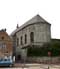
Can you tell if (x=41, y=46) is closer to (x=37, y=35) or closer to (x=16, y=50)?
(x=37, y=35)

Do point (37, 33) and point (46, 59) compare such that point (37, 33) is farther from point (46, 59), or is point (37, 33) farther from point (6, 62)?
point (6, 62)

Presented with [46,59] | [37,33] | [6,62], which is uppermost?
[37,33]

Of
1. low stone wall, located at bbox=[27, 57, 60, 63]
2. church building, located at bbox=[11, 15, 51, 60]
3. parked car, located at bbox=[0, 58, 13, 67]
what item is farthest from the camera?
church building, located at bbox=[11, 15, 51, 60]

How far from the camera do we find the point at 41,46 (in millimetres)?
57656

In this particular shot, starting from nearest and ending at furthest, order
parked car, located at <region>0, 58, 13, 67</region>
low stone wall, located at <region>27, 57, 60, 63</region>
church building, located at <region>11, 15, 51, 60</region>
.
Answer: parked car, located at <region>0, 58, 13, 67</region> → low stone wall, located at <region>27, 57, 60, 63</region> → church building, located at <region>11, 15, 51, 60</region>

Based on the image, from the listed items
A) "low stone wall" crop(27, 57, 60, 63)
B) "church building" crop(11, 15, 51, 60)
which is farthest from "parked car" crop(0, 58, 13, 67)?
"church building" crop(11, 15, 51, 60)

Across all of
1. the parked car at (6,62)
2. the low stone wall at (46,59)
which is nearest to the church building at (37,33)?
the low stone wall at (46,59)

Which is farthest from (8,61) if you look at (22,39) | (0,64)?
(22,39)

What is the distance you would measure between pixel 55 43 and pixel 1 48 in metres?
13.6

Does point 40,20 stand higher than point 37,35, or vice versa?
point 40,20

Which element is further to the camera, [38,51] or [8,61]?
[38,51]

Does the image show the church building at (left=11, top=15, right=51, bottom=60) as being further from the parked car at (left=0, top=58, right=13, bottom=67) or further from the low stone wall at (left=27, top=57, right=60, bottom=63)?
the parked car at (left=0, top=58, right=13, bottom=67)

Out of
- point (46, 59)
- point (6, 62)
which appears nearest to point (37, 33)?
point (46, 59)

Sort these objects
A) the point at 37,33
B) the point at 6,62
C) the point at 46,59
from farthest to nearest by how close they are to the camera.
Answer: the point at 37,33, the point at 46,59, the point at 6,62
